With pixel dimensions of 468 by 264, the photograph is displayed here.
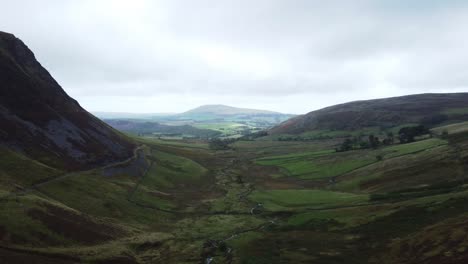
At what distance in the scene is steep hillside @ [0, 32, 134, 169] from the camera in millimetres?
130125

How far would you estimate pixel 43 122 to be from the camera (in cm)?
14950

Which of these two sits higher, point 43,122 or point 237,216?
point 43,122

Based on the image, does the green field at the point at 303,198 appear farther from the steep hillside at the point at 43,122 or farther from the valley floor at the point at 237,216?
the steep hillside at the point at 43,122

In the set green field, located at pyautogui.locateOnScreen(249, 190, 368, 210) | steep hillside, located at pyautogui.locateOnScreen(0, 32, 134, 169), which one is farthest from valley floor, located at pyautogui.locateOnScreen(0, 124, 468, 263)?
steep hillside, located at pyautogui.locateOnScreen(0, 32, 134, 169)

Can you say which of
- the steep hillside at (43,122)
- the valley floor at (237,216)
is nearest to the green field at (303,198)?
the valley floor at (237,216)

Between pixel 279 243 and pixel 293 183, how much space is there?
78689 mm

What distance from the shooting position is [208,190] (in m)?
154

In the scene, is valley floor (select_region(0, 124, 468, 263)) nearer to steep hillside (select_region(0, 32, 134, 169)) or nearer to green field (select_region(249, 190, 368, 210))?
green field (select_region(249, 190, 368, 210))

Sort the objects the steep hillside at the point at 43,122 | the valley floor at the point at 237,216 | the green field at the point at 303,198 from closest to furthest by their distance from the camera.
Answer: the valley floor at the point at 237,216 < the green field at the point at 303,198 < the steep hillside at the point at 43,122

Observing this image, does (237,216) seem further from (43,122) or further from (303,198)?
(43,122)

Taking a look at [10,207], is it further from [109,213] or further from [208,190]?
[208,190]

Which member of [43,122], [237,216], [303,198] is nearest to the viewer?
[237,216]

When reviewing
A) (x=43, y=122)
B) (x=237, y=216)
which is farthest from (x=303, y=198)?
(x=43, y=122)

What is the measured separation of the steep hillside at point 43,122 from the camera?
13012 centimetres
